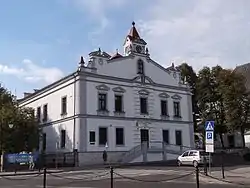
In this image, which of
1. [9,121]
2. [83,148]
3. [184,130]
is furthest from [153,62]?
[9,121]

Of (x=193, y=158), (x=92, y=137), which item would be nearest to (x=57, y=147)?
(x=92, y=137)

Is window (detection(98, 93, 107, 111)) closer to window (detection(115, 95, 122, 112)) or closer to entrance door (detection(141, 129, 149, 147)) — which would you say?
window (detection(115, 95, 122, 112))

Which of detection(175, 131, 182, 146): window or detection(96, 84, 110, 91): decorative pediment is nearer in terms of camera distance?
detection(96, 84, 110, 91): decorative pediment

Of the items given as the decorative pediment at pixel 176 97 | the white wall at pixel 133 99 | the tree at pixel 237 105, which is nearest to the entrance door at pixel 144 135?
the white wall at pixel 133 99

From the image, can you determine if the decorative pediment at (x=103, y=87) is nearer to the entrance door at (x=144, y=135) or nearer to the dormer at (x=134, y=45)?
the dormer at (x=134, y=45)

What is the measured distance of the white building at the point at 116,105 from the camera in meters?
38.9

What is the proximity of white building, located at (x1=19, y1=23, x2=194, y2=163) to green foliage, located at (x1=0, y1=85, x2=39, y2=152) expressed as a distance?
3.38 meters

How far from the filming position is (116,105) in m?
41.8

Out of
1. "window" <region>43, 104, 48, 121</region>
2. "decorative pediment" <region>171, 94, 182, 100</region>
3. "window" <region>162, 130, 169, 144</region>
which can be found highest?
"decorative pediment" <region>171, 94, 182, 100</region>

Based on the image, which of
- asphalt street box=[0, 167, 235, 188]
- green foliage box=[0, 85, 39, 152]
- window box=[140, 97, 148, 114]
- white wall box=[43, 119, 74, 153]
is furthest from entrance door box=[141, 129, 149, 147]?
asphalt street box=[0, 167, 235, 188]

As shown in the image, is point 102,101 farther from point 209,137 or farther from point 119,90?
point 209,137

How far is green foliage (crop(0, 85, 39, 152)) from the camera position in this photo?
36.7m

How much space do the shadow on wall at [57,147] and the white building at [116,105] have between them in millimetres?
110

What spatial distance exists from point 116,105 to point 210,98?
19940mm
